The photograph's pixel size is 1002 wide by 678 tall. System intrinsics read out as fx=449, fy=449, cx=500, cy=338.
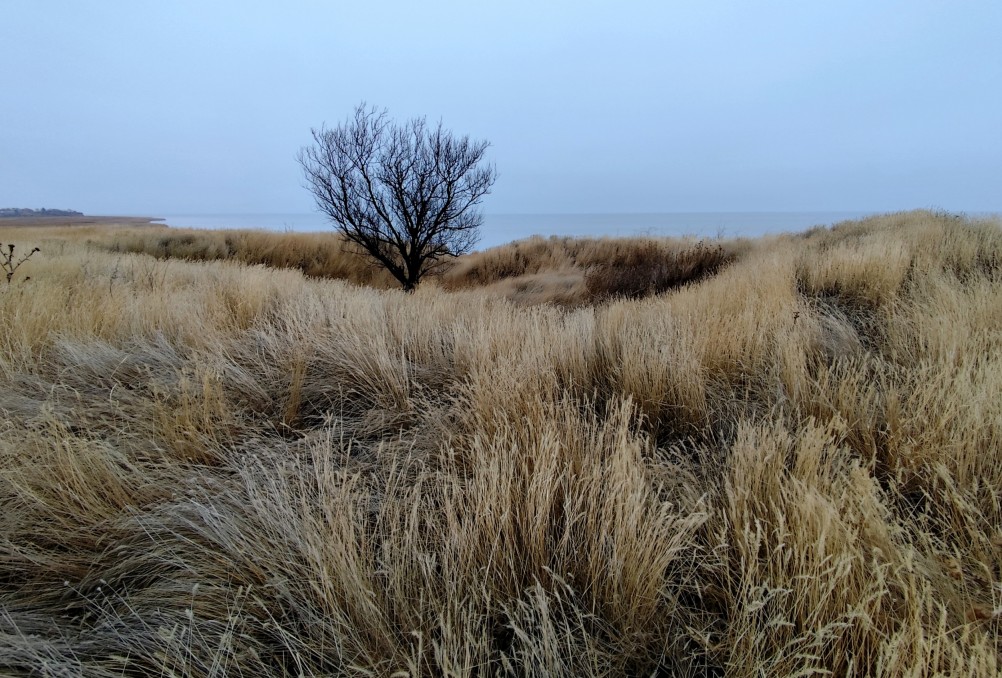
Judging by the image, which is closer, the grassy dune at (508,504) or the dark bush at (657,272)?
the grassy dune at (508,504)

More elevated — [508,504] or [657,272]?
[657,272]

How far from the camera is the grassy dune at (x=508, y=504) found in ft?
3.67

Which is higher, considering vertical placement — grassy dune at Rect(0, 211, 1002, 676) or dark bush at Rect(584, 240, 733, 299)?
dark bush at Rect(584, 240, 733, 299)

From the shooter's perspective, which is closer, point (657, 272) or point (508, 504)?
point (508, 504)

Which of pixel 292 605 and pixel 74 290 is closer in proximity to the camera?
pixel 292 605

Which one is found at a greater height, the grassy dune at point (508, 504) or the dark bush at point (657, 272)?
the dark bush at point (657, 272)

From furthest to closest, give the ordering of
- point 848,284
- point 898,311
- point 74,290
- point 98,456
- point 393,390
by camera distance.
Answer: point 74,290
point 848,284
point 898,311
point 393,390
point 98,456

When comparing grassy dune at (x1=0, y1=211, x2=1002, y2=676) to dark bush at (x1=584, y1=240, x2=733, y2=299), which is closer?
grassy dune at (x1=0, y1=211, x2=1002, y2=676)

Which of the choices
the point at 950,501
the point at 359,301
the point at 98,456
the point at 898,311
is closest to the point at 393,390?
the point at 98,456

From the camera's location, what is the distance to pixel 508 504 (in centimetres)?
136

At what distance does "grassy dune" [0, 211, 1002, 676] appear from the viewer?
1.12m

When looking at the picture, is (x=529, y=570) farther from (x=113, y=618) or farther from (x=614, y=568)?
(x=113, y=618)

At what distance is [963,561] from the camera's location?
1.31 metres

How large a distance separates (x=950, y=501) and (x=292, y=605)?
204cm
